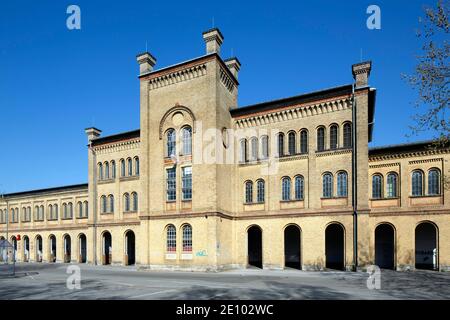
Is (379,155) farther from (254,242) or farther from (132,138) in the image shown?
(132,138)

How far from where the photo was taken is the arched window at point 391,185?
81.8 feet

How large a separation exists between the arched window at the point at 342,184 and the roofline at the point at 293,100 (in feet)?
19.7

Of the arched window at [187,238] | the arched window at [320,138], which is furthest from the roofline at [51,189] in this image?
the arched window at [320,138]

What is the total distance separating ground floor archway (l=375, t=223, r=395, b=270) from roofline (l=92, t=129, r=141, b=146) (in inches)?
922

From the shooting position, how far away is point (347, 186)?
24250 mm

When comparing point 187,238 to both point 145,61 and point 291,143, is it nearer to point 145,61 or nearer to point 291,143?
point 291,143

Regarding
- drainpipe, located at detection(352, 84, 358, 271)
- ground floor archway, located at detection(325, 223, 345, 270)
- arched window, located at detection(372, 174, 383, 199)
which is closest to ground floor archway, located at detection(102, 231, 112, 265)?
ground floor archway, located at detection(325, 223, 345, 270)

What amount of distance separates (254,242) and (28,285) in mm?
19728

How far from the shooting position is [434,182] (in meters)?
23.8

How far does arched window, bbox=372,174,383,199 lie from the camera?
25.4 metres

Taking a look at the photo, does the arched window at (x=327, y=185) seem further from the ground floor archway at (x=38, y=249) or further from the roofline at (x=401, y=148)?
the ground floor archway at (x=38, y=249)

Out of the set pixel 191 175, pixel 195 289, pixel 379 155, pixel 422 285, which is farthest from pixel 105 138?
pixel 422 285

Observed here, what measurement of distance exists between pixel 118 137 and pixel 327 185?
20.8 meters

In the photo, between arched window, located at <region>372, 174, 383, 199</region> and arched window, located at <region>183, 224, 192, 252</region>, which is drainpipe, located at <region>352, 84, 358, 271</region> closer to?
arched window, located at <region>372, 174, 383, 199</region>
